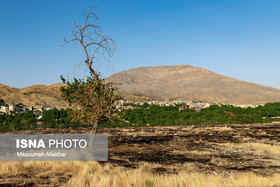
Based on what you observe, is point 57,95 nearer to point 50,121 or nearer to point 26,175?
point 50,121

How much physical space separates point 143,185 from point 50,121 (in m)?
53.9

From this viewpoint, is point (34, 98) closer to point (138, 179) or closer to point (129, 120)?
point (129, 120)

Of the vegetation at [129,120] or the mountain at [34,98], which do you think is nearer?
the vegetation at [129,120]

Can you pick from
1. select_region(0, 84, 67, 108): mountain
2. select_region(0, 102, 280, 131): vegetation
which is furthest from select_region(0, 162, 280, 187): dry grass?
select_region(0, 84, 67, 108): mountain

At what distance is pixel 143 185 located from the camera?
9961 millimetres

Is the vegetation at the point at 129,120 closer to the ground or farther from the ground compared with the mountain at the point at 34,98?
closer to the ground

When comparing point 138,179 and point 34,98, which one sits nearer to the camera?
point 138,179

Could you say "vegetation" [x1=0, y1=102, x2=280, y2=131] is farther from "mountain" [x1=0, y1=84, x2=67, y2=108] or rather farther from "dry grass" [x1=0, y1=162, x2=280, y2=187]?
"dry grass" [x1=0, y1=162, x2=280, y2=187]

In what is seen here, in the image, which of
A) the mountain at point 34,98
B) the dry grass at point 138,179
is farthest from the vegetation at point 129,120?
the dry grass at point 138,179

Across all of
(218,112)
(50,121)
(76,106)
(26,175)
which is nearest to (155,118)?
(218,112)

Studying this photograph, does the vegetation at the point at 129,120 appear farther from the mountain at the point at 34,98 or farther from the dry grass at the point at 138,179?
the dry grass at the point at 138,179

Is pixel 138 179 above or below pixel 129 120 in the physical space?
below

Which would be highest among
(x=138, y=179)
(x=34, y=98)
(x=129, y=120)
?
(x=34, y=98)

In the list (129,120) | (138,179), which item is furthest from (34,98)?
(138,179)
